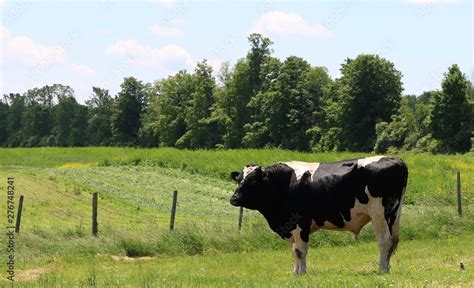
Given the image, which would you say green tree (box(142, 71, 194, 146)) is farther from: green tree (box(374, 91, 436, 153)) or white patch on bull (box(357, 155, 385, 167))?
white patch on bull (box(357, 155, 385, 167))

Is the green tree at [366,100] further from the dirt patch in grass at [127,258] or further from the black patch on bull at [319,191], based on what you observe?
the black patch on bull at [319,191]

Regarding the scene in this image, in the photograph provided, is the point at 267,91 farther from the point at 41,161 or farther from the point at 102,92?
the point at 102,92

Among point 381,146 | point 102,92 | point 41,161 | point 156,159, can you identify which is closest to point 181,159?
point 156,159

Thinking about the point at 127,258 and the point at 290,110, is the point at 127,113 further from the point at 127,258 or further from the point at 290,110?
the point at 127,258

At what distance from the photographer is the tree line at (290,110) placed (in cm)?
7606

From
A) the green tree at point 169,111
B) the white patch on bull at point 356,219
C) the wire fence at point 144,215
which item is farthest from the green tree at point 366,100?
the white patch on bull at point 356,219

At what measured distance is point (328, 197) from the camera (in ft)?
48.2

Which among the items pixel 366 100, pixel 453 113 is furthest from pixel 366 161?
pixel 366 100

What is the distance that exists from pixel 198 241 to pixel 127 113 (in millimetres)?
107326

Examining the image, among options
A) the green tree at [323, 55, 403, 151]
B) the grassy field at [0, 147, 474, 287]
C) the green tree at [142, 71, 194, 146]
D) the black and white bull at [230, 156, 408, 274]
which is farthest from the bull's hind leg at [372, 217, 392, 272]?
the green tree at [142, 71, 194, 146]

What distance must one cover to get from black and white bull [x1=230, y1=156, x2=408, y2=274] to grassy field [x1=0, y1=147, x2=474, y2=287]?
96 centimetres

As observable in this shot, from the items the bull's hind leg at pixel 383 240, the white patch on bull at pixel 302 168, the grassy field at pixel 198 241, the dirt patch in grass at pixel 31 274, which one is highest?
the white patch on bull at pixel 302 168

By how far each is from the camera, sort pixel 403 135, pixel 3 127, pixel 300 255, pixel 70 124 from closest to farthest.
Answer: pixel 300 255, pixel 403 135, pixel 70 124, pixel 3 127

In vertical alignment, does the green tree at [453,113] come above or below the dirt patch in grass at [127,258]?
above
